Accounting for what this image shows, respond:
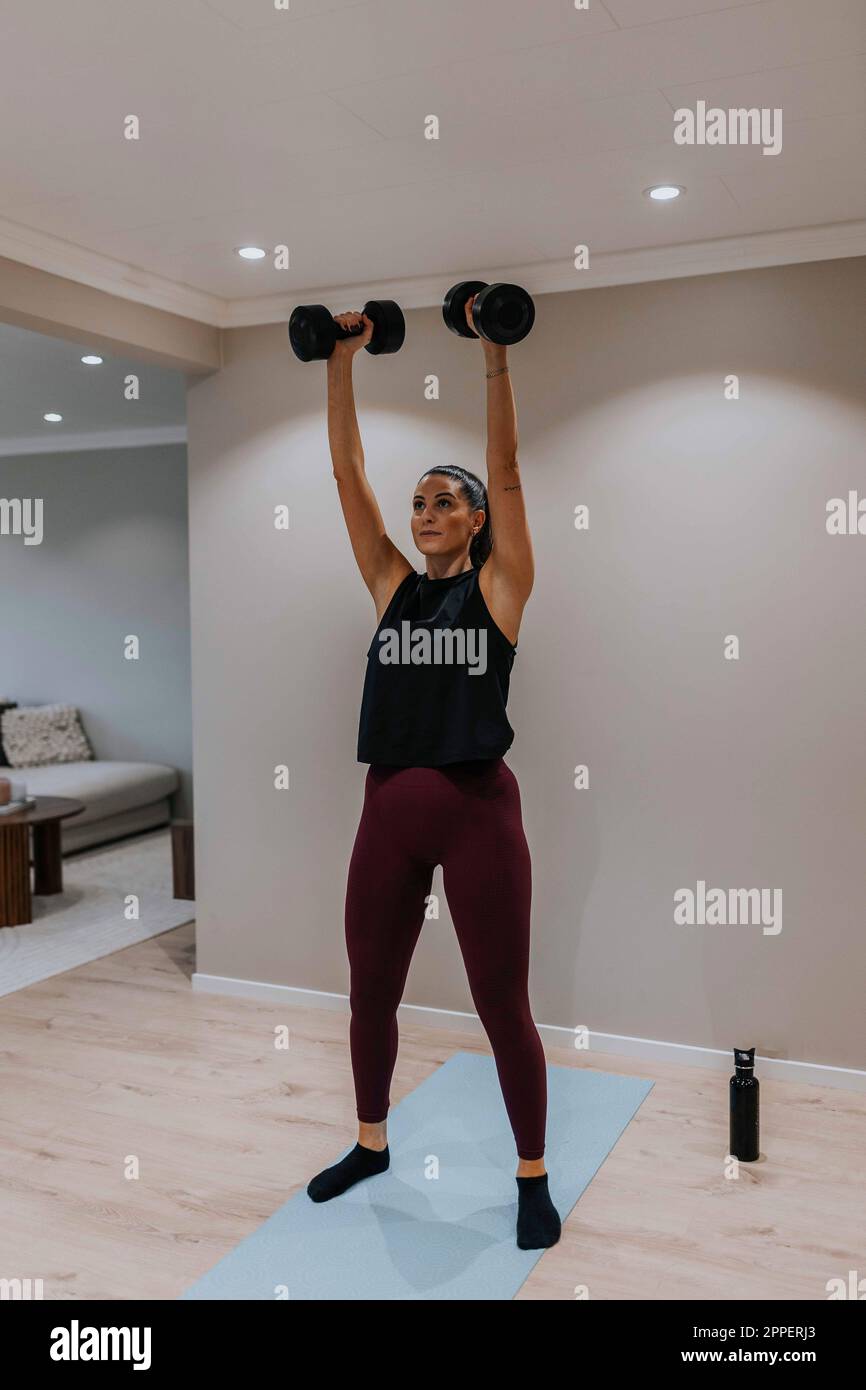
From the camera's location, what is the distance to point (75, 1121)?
9.75 feet

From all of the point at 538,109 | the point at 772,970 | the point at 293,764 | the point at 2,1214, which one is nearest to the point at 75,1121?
the point at 2,1214

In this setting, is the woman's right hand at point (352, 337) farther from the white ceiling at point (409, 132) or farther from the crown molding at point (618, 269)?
the crown molding at point (618, 269)

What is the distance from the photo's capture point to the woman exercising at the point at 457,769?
233cm

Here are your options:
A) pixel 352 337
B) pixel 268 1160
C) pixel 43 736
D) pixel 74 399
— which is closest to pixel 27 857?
pixel 43 736

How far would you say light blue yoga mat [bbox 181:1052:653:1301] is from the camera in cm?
221

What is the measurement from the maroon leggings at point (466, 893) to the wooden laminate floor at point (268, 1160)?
367 millimetres

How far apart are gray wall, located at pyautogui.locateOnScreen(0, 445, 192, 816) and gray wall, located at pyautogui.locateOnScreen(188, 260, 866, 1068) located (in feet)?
10.5

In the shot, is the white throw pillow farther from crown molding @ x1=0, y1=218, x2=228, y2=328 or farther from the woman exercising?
the woman exercising

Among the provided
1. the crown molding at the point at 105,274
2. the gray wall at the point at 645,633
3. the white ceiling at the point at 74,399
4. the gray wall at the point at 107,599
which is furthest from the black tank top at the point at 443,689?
the gray wall at the point at 107,599

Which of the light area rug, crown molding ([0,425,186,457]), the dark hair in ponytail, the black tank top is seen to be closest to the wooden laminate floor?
the light area rug

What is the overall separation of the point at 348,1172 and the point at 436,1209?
0.22m

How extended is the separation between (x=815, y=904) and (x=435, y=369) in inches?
76.8
